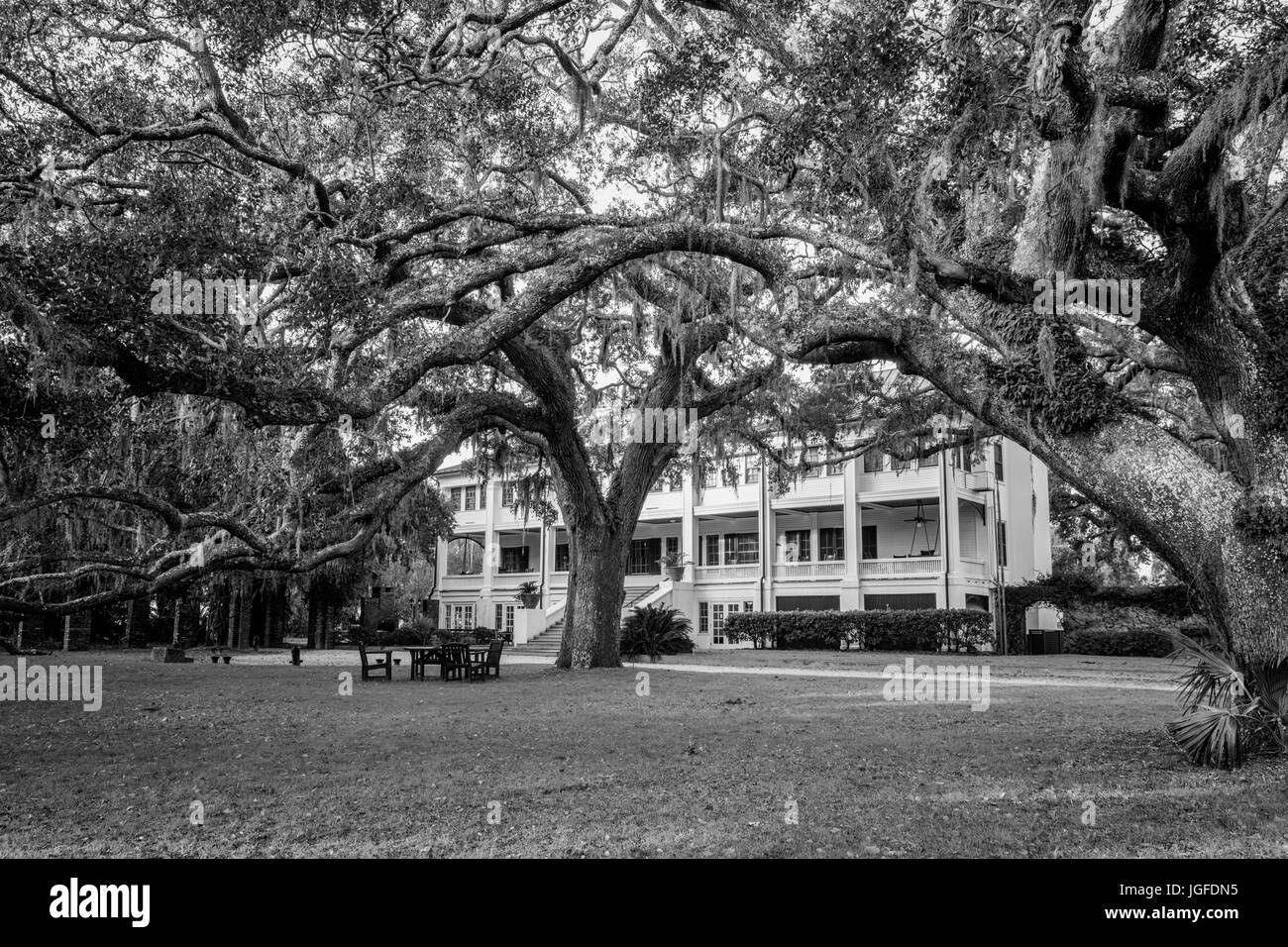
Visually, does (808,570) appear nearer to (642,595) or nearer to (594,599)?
(642,595)

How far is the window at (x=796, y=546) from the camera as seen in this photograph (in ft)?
119

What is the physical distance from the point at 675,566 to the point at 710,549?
280 centimetres

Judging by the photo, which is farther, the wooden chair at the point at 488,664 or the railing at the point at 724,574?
the railing at the point at 724,574

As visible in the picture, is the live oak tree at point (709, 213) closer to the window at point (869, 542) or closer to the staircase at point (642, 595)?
the window at point (869, 542)

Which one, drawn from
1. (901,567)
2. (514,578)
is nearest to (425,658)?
(901,567)

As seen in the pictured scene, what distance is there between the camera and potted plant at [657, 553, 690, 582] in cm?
3594

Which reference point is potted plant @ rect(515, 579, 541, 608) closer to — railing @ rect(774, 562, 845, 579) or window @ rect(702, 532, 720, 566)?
window @ rect(702, 532, 720, 566)

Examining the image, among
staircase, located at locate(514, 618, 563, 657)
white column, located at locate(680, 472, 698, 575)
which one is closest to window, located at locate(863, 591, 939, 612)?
white column, located at locate(680, 472, 698, 575)

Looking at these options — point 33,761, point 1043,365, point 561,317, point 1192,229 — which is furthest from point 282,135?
point 1192,229

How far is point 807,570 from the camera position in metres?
34.3

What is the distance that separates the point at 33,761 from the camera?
7.76 meters

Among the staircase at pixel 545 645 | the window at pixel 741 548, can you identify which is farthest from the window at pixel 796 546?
the staircase at pixel 545 645

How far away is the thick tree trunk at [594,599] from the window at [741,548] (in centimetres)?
1834
